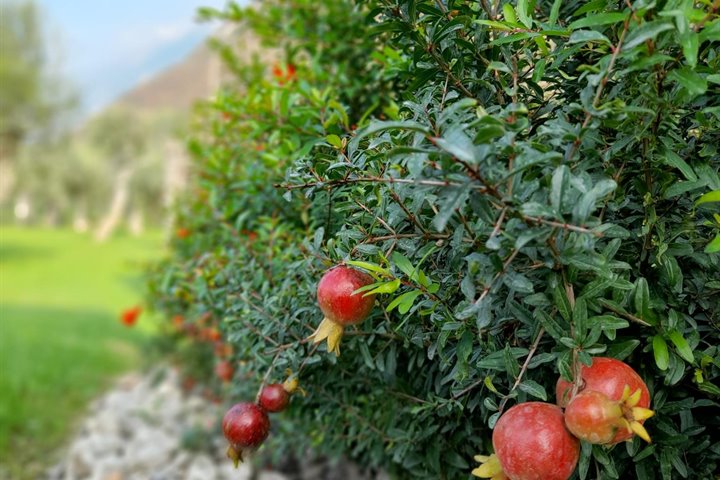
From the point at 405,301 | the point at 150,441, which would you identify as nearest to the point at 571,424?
the point at 405,301

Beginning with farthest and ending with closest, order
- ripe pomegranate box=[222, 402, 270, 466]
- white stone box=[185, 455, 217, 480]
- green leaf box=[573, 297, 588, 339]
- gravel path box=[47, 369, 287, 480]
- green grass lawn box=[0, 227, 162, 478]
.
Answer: green grass lawn box=[0, 227, 162, 478]
gravel path box=[47, 369, 287, 480]
white stone box=[185, 455, 217, 480]
ripe pomegranate box=[222, 402, 270, 466]
green leaf box=[573, 297, 588, 339]

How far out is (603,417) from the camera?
576 mm

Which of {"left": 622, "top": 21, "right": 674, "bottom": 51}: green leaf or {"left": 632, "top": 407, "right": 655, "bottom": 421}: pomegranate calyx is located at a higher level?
{"left": 622, "top": 21, "right": 674, "bottom": 51}: green leaf

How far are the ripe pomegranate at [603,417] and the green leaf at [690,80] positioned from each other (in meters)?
0.35

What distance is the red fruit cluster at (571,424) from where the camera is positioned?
1.92ft

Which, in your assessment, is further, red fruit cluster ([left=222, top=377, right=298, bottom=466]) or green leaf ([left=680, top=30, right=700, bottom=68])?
red fruit cluster ([left=222, top=377, right=298, bottom=466])

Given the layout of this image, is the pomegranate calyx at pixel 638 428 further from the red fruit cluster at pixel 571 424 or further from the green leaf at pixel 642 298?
the green leaf at pixel 642 298

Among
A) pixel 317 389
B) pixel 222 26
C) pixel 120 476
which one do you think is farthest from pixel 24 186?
pixel 317 389

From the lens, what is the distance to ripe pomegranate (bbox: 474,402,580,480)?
0.61 meters

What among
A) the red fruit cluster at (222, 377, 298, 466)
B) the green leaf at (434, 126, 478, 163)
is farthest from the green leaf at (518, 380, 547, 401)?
the red fruit cluster at (222, 377, 298, 466)

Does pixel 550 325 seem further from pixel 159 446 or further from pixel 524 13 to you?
pixel 159 446

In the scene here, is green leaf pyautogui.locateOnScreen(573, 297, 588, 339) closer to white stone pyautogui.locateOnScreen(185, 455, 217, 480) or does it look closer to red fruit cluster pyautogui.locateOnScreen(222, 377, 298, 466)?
red fruit cluster pyautogui.locateOnScreen(222, 377, 298, 466)

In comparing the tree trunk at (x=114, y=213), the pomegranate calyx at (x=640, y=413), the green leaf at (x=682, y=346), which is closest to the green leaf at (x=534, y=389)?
the pomegranate calyx at (x=640, y=413)

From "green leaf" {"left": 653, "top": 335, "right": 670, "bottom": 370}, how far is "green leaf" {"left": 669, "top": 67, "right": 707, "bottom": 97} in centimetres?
34
